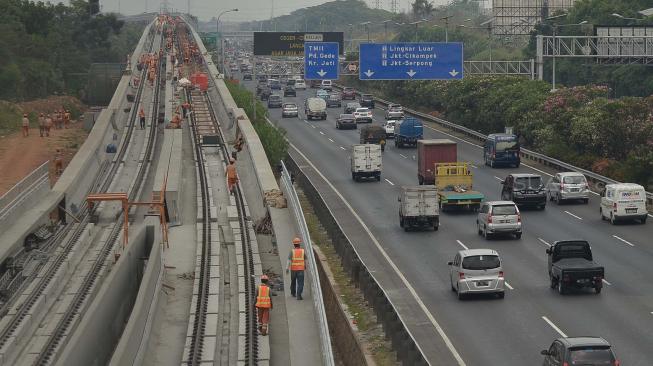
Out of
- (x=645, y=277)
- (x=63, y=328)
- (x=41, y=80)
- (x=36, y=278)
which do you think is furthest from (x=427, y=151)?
(x=41, y=80)

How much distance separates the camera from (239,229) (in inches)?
1729

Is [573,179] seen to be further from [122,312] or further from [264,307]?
[264,307]

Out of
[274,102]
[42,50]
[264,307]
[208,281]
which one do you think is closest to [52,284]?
[208,281]

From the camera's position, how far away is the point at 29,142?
73.4 metres

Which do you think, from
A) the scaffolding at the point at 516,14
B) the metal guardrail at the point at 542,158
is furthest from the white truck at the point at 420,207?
the scaffolding at the point at 516,14

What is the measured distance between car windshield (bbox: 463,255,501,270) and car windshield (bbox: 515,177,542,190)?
18344 mm

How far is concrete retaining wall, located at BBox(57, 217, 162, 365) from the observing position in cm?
2373

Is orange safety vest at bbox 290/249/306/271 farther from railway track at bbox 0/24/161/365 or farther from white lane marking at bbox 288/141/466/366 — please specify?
railway track at bbox 0/24/161/365

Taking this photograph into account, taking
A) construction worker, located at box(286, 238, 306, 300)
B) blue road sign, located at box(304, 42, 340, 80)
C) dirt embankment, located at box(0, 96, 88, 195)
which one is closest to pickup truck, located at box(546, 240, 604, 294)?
construction worker, located at box(286, 238, 306, 300)

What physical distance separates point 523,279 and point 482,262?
3634 mm

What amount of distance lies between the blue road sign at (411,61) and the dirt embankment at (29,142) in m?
17.4

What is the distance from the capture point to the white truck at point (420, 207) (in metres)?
47.8

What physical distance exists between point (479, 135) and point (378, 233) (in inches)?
1512

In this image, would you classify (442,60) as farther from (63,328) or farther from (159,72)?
(159,72)
